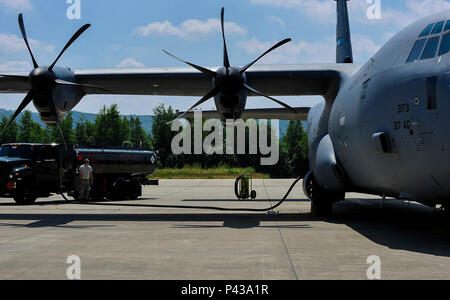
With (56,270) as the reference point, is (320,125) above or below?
above

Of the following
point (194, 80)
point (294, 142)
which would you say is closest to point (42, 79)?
point (194, 80)

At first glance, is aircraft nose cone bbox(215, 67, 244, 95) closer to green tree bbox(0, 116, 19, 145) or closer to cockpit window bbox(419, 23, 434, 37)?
cockpit window bbox(419, 23, 434, 37)

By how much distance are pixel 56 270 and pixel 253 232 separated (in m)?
5.06

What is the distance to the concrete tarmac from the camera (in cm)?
658

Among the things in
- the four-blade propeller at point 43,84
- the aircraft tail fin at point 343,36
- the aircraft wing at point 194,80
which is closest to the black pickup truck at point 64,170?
the aircraft wing at point 194,80

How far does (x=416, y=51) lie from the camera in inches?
362

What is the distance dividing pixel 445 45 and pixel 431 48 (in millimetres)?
319

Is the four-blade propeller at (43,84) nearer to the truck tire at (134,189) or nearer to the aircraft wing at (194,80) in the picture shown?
the aircraft wing at (194,80)

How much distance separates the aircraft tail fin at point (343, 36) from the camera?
17500 millimetres

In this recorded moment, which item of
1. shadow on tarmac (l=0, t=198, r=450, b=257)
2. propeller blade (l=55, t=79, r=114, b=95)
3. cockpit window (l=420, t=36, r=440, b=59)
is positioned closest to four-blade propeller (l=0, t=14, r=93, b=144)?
propeller blade (l=55, t=79, r=114, b=95)

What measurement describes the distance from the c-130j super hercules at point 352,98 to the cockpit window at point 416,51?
2 cm
